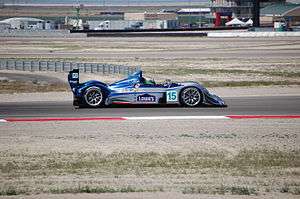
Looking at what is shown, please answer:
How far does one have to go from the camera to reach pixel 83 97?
20844 mm

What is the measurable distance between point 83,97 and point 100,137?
4.71 m

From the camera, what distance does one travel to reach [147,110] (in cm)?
2056

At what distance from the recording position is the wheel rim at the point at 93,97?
20.8 metres

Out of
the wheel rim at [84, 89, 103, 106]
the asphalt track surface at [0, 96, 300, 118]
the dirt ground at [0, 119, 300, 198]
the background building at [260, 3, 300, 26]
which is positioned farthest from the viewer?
the background building at [260, 3, 300, 26]

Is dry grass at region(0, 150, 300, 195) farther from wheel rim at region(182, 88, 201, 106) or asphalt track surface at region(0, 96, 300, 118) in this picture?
wheel rim at region(182, 88, 201, 106)

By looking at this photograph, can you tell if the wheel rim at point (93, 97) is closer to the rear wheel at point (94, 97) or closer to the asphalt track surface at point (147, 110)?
the rear wheel at point (94, 97)

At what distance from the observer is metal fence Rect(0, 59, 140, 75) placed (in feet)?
124

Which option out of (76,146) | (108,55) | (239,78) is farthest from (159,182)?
(108,55)

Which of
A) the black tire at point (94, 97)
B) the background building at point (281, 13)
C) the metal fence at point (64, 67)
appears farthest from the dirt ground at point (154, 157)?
the background building at point (281, 13)

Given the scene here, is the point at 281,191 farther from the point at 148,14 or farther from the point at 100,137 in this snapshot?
the point at 148,14

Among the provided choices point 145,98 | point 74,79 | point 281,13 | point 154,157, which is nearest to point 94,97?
point 74,79

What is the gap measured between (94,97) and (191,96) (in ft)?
10.2

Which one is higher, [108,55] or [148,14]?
[148,14]

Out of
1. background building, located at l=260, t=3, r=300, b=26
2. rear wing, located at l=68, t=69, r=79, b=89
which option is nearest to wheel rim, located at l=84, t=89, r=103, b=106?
rear wing, located at l=68, t=69, r=79, b=89
